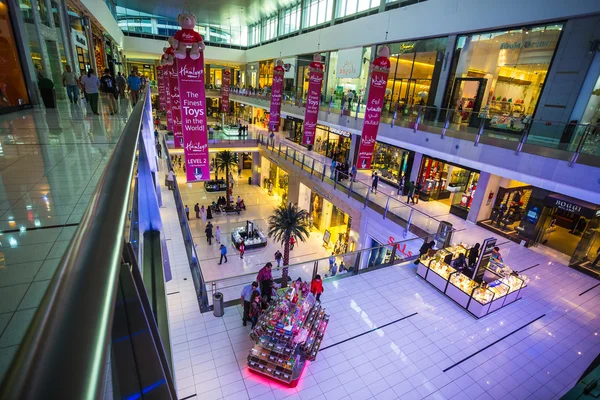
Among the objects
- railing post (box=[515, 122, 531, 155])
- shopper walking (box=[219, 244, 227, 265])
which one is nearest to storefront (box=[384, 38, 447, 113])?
railing post (box=[515, 122, 531, 155])

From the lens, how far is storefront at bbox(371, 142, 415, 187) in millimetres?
16812

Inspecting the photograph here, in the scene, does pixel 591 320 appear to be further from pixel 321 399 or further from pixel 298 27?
pixel 298 27

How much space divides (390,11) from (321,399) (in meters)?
18.6

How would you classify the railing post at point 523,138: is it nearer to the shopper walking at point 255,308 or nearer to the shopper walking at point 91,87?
the shopper walking at point 255,308

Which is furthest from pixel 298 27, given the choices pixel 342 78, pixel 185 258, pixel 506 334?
pixel 506 334

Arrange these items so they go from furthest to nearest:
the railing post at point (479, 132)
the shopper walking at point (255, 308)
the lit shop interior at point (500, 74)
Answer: the lit shop interior at point (500, 74) → the railing post at point (479, 132) → the shopper walking at point (255, 308)

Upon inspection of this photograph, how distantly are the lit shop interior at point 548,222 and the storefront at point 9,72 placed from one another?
16348 millimetres

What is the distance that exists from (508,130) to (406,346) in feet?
24.6

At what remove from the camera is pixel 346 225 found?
54.5ft

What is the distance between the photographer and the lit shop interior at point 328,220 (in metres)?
16.8

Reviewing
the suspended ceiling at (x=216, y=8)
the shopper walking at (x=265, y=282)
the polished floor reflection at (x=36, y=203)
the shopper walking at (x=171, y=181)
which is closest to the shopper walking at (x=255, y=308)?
the shopper walking at (x=265, y=282)

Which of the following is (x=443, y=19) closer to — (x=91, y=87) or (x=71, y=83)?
(x=91, y=87)

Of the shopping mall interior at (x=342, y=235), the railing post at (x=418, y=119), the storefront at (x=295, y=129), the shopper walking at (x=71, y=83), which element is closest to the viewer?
the shopping mall interior at (x=342, y=235)

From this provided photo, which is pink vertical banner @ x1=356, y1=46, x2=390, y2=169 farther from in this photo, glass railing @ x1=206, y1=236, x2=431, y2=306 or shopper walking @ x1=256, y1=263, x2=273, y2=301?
shopper walking @ x1=256, y1=263, x2=273, y2=301
